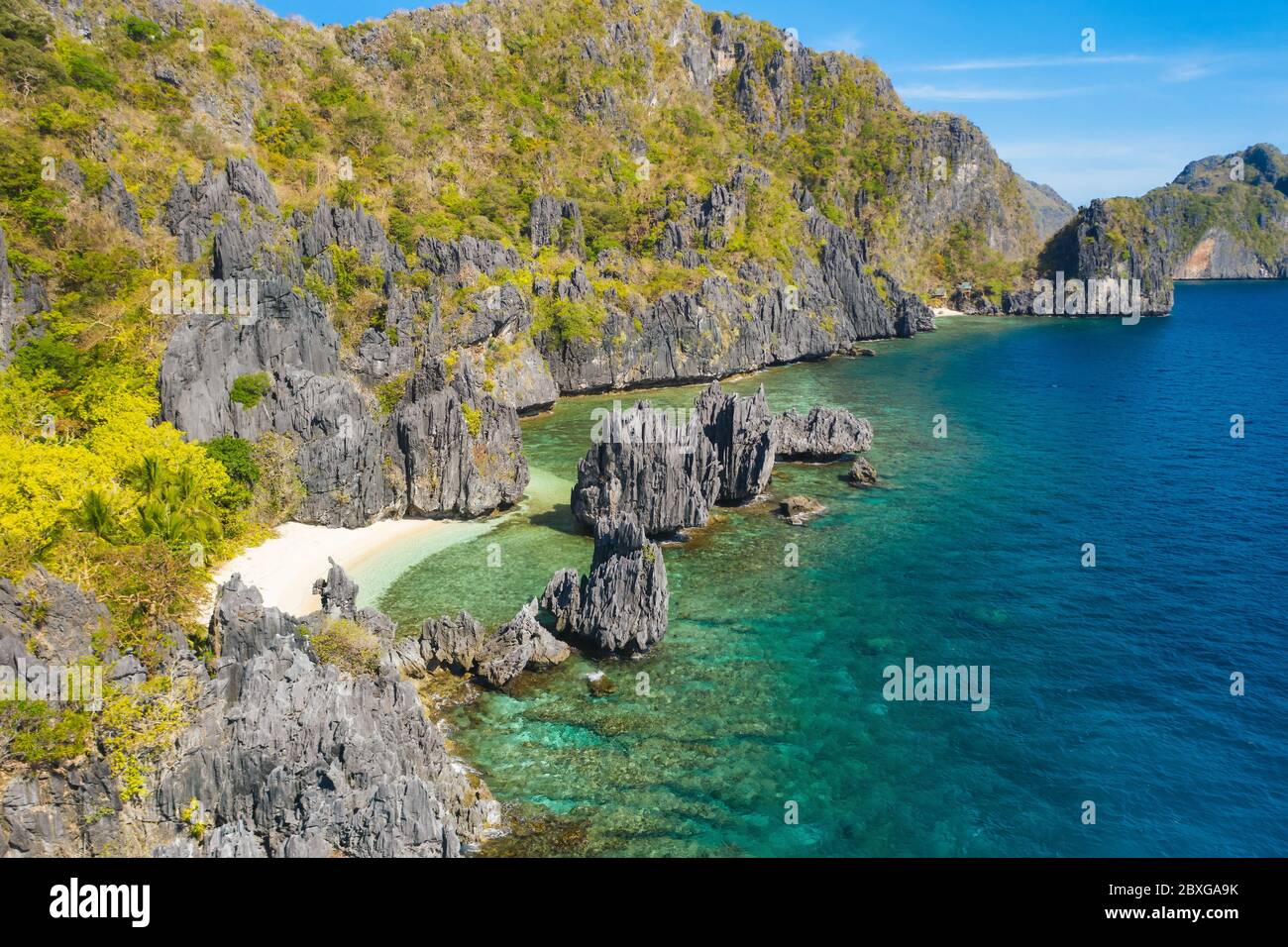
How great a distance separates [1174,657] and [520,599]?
30071mm

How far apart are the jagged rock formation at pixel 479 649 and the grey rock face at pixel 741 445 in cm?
2200

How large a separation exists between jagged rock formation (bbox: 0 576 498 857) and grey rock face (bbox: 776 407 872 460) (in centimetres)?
4162

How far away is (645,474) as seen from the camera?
43.8 meters

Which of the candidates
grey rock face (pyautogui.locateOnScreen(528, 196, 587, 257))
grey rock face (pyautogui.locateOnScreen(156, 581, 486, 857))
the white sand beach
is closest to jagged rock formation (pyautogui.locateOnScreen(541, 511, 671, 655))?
grey rock face (pyautogui.locateOnScreen(156, 581, 486, 857))

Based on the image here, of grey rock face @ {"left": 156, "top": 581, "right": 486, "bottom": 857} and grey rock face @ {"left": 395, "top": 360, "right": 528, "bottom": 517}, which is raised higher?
grey rock face @ {"left": 395, "top": 360, "right": 528, "bottom": 517}

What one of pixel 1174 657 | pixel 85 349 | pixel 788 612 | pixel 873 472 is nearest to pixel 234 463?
pixel 85 349

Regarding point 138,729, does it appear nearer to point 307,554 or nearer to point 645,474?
point 307,554

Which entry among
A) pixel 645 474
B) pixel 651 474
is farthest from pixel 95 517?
pixel 651 474

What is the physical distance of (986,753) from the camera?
25328 mm

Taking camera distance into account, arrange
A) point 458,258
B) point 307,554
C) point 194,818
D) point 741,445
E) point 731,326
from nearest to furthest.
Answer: point 194,818
point 307,554
point 741,445
point 458,258
point 731,326

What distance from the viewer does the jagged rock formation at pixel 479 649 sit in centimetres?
2998

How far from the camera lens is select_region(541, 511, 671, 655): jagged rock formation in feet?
104

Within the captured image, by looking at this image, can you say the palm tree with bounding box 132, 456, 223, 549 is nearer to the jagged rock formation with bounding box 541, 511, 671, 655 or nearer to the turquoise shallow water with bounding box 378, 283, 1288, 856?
the turquoise shallow water with bounding box 378, 283, 1288, 856

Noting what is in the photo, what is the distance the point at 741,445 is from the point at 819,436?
11883 millimetres
